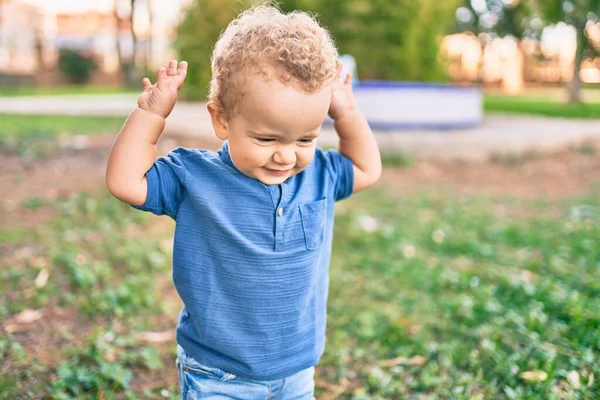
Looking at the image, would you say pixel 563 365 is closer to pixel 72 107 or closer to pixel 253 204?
pixel 253 204

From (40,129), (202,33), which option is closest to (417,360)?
(40,129)

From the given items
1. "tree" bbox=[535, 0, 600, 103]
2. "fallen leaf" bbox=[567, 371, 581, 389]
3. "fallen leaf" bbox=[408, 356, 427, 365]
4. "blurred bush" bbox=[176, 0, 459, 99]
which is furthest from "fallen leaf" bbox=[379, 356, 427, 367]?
"tree" bbox=[535, 0, 600, 103]

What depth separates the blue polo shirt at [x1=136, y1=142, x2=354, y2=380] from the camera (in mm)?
1539

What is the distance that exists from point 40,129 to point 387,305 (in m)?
6.00

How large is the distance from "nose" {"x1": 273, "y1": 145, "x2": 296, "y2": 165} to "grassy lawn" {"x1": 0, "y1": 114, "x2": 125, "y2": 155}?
5.19m

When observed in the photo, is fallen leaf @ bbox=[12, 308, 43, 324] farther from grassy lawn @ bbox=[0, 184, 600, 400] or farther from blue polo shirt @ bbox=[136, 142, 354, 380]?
blue polo shirt @ bbox=[136, 142, 354, 380]

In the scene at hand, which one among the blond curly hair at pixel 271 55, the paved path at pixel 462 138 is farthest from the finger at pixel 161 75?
the paved path at pixel 462 138

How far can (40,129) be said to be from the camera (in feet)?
25.5

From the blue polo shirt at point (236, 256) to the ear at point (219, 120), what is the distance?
0.08 meters

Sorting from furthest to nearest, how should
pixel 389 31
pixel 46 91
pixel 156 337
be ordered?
pixel 46 91, pixel 389 31, pixel 156 337

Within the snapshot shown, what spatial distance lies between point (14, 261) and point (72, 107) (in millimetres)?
9870

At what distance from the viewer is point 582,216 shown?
179 inches

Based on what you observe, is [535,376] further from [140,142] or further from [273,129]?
[140,142]

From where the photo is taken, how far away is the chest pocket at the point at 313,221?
160 cm
